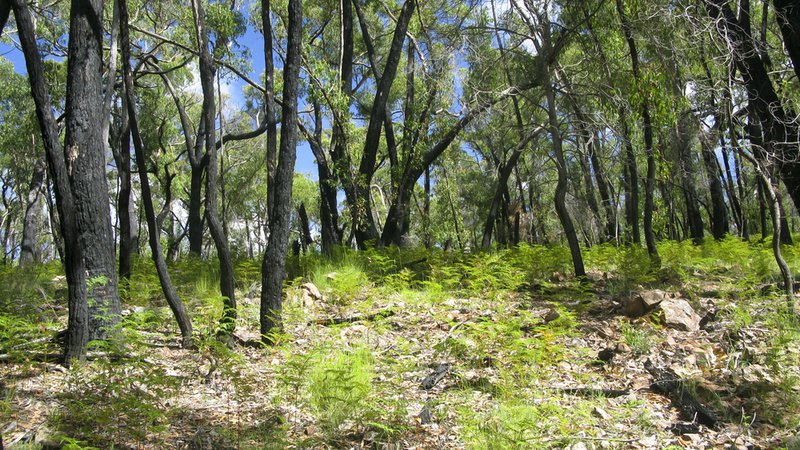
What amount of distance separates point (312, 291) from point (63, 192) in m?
3.82

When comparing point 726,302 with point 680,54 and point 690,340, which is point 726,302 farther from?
point 680,54

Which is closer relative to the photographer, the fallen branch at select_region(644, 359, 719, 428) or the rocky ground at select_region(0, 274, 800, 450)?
the rocky ground at select_region(0, 274, 800, 450)

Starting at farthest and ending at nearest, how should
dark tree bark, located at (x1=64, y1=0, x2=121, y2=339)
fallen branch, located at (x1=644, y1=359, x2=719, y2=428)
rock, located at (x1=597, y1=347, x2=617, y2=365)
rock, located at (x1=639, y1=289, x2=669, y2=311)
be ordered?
rock, located at (x1=639, y1=289, x2=669, y2=311)
rock, located at (x1=597, y1=347, x2=617, y2=365)
dark tree bark, located at (x1=64, y1=0, x2=121, y2=339)
fallen branch, located at (x1=644, y1=359, x2=719, y2=428)

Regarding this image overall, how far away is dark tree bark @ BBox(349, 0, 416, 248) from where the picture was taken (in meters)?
10.7

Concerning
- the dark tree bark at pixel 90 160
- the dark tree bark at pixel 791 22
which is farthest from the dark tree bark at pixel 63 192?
the dark tree bark at pixel 791 22

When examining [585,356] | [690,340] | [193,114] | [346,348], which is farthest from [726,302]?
[193,114]

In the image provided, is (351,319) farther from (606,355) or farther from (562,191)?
(562,191)

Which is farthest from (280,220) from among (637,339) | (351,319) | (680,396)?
(680,396)

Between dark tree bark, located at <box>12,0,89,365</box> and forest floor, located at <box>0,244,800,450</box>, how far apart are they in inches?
12.1

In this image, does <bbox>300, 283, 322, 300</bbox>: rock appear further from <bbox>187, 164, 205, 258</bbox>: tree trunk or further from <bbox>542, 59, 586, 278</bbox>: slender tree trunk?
<bbox>187, 164, 205, 258</bbox>: tree trunk

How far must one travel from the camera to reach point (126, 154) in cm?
718

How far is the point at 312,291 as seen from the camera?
8.25 meters

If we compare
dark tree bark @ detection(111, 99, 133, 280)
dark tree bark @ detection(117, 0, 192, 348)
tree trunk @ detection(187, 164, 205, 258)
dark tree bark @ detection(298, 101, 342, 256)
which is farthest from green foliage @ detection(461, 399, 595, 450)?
tree trunk @ detection(187, 164, 205, 258)

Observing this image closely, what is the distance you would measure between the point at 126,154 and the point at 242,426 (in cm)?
450
